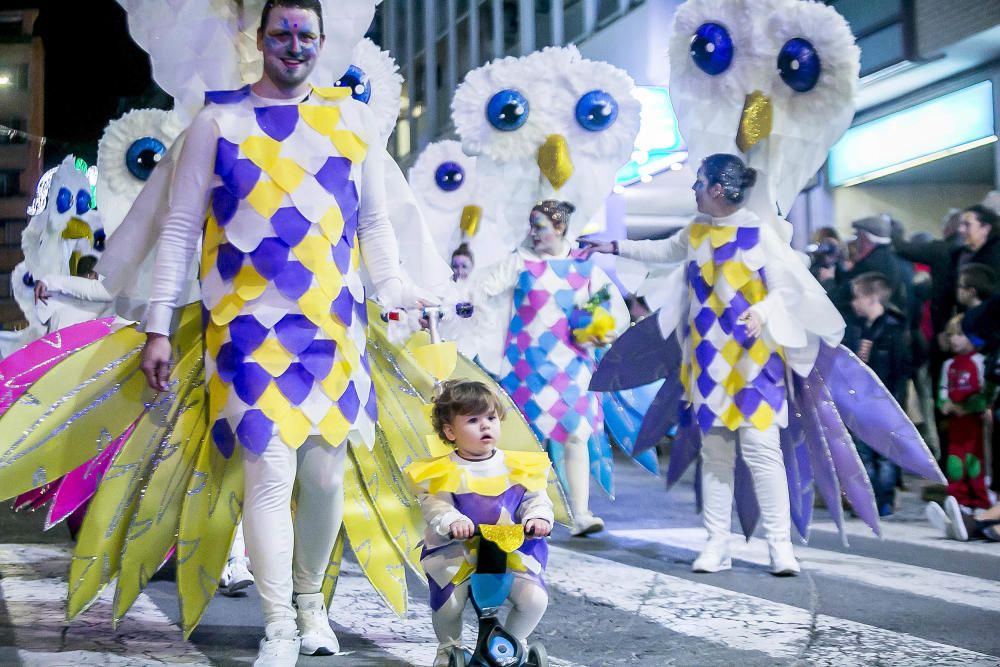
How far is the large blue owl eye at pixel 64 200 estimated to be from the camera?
750 cm

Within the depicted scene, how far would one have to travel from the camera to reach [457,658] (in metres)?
3.07

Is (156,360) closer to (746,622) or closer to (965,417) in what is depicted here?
(746,622)

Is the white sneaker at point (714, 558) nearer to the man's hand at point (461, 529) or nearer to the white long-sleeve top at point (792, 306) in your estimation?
the white long-sleeve top at point (792, 306)

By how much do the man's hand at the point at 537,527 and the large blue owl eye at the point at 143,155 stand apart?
13.0 ft

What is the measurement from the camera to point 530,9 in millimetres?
21641

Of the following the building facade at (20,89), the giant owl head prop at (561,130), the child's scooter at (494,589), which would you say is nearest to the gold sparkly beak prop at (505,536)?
the child's scooter at (494,589)

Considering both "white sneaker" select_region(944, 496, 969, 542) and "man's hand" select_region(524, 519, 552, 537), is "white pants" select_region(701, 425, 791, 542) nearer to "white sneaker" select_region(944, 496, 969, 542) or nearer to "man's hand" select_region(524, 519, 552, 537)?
"white sneaker" select_region(944, 496, 969, 542)

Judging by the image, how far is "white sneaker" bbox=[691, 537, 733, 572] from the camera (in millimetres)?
5113

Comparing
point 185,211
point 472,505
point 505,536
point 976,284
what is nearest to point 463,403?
point 472,505

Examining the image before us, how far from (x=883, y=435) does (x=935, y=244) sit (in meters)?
2.89

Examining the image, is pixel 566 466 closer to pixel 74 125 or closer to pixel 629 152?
pixel 629 152

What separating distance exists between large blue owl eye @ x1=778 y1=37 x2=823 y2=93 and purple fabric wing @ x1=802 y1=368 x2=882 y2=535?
125 cm

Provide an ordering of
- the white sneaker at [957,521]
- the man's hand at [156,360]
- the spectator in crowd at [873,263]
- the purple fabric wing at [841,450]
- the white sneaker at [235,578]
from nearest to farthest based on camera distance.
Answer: the man's hand at [156,360] → the white sneaker at [235,578] → the purple fabric wing at [841,450] → the white sneaker at [957,521] → the spectator in crowd at [873,263]

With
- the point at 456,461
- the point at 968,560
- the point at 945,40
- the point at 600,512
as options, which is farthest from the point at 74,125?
the point at 945,40
